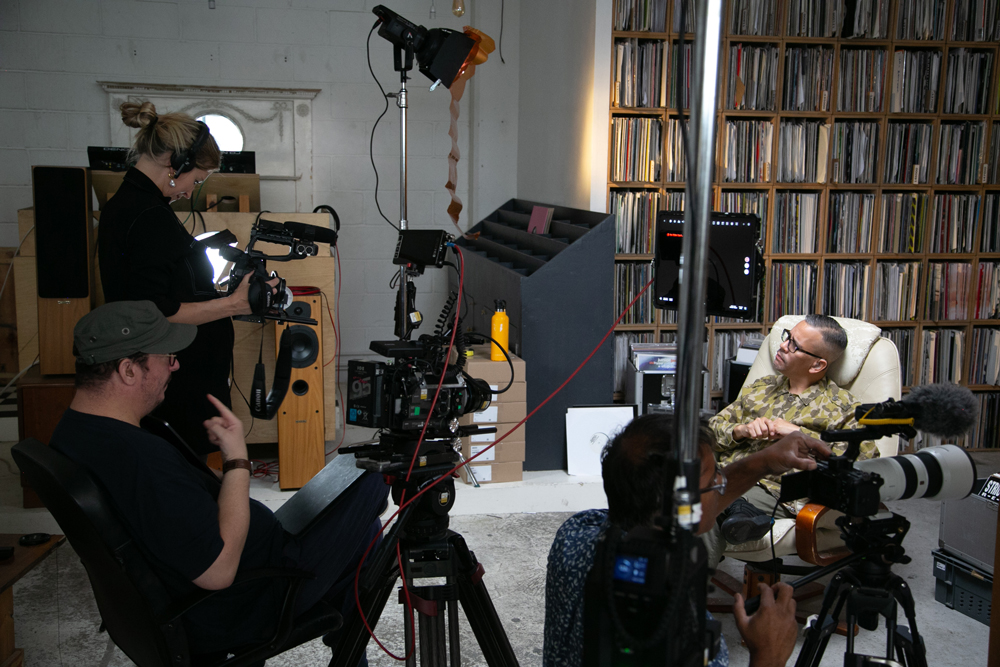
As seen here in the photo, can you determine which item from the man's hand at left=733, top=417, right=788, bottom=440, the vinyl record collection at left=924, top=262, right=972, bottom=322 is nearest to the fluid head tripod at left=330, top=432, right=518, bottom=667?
the man's hand at left=733, top=417, right=788, bottom=440

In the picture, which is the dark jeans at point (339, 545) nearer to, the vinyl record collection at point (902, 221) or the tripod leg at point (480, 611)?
the tripod leg at point (480, 611)

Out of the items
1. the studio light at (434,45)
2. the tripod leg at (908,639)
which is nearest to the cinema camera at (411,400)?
the tripod leg at (908,639)

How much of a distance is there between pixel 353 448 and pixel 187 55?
3.81 meters

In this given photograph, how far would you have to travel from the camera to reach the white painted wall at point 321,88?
4.41 m

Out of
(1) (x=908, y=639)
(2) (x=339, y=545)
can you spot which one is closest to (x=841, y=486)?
(1) (x=908, y=639)

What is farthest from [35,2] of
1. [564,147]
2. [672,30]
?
[672,30]

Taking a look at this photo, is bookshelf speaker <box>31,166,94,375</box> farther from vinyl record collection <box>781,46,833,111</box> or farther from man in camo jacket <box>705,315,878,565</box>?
vinyl record collection <box>781,46,833,111</box>

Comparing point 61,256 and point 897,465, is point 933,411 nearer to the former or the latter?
point 897,465

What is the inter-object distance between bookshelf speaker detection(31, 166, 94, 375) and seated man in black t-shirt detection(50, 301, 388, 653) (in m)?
1.74

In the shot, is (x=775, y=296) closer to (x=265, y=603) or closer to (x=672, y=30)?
(x=672, y=30)

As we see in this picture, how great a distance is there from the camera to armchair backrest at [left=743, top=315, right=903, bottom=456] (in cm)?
252

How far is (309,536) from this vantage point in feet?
5.61

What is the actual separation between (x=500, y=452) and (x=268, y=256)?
1.70 metres

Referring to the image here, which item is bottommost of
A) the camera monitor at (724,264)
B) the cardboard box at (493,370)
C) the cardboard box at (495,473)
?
the cardboard box at (495,473)
